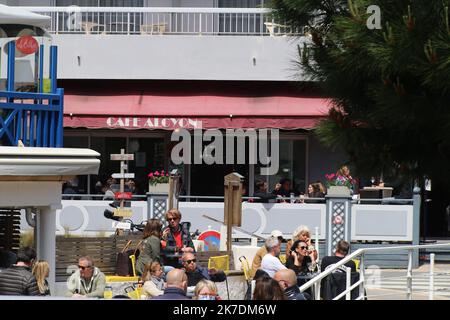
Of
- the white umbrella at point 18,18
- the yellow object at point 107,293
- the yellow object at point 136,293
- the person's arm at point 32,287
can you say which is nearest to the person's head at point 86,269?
the yellow object at point 107,293

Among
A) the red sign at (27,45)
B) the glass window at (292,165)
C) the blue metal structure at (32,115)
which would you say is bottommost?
the glass window at (292,165)

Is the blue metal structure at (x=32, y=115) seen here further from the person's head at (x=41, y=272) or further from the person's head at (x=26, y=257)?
the person's head at (x=41, y=272)

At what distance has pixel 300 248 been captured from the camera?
14.5m

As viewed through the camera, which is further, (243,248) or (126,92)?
(126,92)

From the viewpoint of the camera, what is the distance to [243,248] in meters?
17.8

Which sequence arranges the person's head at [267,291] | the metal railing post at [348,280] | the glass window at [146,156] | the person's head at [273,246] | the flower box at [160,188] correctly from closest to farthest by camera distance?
1. the person's head at [267,291]
2. the metal railing post at [348,280]
3. the person's head at [273,246]
4. the flower box at [160,188]
5. the glass window at [146,156]

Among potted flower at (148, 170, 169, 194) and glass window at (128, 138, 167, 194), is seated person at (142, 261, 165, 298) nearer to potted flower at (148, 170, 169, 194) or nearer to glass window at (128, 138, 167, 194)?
potted flower at (148, 170, 169, 194)

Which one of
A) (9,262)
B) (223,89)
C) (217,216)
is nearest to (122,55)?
(223,89)

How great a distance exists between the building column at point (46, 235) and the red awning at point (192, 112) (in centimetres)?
1264

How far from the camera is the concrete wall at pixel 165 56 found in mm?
26281

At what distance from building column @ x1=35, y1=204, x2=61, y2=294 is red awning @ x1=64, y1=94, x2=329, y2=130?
12.6 metres

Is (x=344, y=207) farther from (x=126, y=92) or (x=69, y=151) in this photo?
(x=69, y=151)

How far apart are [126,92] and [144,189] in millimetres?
2433

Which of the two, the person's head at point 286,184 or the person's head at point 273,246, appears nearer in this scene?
the person's head at point 273,246
